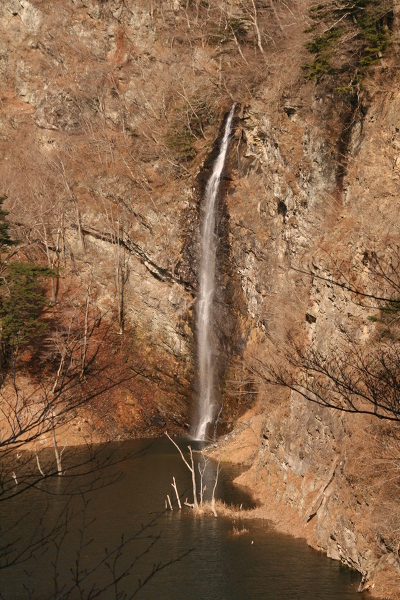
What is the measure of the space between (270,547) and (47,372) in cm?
2229

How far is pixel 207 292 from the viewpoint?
130 ft

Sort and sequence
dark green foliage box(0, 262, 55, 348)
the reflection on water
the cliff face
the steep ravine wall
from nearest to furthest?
the reflection on water
the steep ravine wall
the cliff face
dark green foliage box(0, 262, 55, 348)

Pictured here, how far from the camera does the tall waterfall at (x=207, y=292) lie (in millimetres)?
39031

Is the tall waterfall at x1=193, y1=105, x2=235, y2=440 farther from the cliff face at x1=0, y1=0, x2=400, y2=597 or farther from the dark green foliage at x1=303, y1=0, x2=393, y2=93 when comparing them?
the dark green foliage at x1=303, y1=0, x2=393, y2=93

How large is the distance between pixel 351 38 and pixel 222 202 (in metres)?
14.3

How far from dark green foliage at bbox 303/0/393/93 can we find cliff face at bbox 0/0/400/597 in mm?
893

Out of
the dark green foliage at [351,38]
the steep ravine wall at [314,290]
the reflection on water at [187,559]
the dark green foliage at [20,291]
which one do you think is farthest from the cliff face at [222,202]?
the dark green foliage at [20,291]

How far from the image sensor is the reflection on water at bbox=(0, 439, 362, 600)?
1758 centimetres

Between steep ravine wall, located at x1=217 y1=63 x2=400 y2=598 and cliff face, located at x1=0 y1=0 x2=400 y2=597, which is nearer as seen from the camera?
steep ravine wall, located at x1=217 y1=63 x2=400 y2=598

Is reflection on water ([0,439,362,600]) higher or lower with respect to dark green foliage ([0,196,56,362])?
lower

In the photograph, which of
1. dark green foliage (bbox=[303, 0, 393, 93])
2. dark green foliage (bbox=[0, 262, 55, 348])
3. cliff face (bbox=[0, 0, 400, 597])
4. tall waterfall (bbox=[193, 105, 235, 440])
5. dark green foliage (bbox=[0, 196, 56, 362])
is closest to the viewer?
cliff face (bbox=[0, 0, 400, 597])

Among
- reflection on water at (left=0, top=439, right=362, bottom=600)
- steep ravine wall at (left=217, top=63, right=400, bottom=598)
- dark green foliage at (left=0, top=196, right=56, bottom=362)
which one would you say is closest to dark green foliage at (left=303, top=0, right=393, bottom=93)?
steep ravine wall at (left=217, top=63, right=400, bottom=598)

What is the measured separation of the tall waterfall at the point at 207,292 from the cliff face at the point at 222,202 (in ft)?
2.15

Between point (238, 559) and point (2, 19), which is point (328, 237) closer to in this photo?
point (238, 559)
